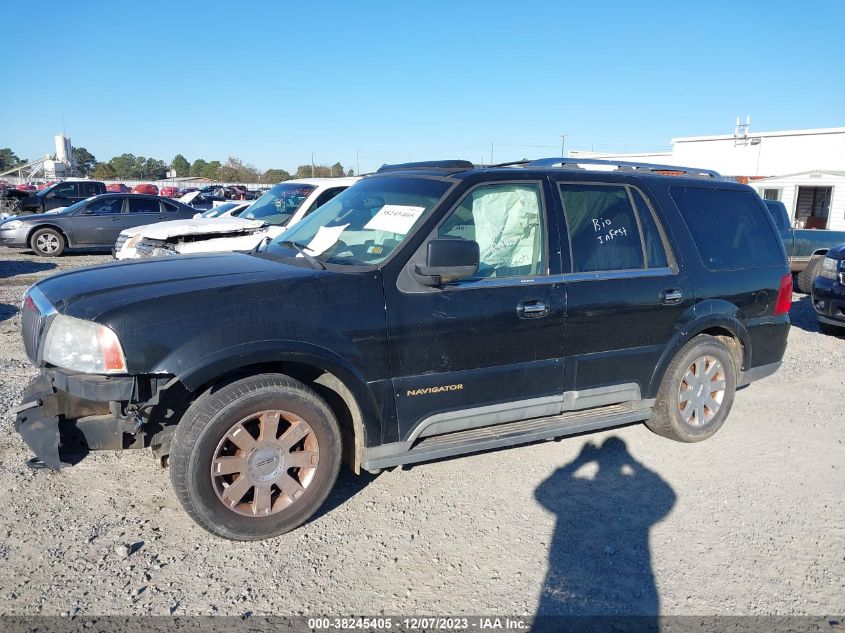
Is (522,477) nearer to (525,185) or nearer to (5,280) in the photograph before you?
(525,185)

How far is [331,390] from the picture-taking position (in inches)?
146

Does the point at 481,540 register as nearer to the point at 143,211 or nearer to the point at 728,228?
the point at 728,228

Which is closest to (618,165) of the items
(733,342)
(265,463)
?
(733,342)

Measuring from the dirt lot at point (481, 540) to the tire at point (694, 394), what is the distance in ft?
0.51

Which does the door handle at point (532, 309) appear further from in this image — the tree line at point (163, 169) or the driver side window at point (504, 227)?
the tree line at point (163, 169)

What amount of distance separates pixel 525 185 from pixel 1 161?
109 metres

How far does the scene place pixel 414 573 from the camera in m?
3.24

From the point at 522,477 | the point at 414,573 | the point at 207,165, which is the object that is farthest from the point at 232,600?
the point at 207,165

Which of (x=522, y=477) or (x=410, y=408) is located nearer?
(x=410, y=408)

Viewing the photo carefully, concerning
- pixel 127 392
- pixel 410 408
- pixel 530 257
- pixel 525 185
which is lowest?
pixel 410 408

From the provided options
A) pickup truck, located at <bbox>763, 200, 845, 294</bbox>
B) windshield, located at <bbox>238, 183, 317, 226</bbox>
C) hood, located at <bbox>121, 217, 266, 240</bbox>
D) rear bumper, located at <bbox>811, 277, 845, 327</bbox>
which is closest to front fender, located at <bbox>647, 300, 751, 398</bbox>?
rear bumper, located at <bbox>811, 277, 845, 327</bbox>

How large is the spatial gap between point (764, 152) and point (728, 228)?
3419 cm

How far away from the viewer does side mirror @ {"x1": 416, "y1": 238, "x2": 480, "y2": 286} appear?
3.55 m

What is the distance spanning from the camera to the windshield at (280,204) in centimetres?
1003
